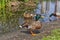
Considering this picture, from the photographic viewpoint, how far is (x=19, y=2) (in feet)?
39.3

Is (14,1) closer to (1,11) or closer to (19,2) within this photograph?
(19,2)

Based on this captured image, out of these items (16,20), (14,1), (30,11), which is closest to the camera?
(16,20)

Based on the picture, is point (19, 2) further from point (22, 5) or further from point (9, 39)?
point (9, 39)

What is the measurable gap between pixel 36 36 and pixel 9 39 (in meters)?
0.78

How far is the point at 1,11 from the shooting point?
10070 mm

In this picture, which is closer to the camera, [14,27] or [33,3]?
[14,27]

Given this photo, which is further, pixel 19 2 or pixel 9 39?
pixel 19 2

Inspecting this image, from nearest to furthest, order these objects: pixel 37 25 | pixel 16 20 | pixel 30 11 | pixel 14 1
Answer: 1. pixel 37 25
2. pixel 16 20
3. pixel 30 11
4. pixel 14 1

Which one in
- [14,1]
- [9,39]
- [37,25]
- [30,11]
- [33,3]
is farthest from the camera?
[33,3]

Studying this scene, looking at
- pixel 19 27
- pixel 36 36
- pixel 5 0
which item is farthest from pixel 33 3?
pixel 36 36

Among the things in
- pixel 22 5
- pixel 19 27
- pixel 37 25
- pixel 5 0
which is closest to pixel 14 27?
pixel 19 27

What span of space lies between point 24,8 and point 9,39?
5392mm

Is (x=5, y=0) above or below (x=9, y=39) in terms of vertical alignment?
above

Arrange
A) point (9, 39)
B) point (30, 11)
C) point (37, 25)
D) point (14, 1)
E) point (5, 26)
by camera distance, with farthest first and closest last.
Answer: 1. point (14, 1)
2. point (30, 11)
3. point (5, 26)
4. point (37, 25)
5. point (9, 39)
